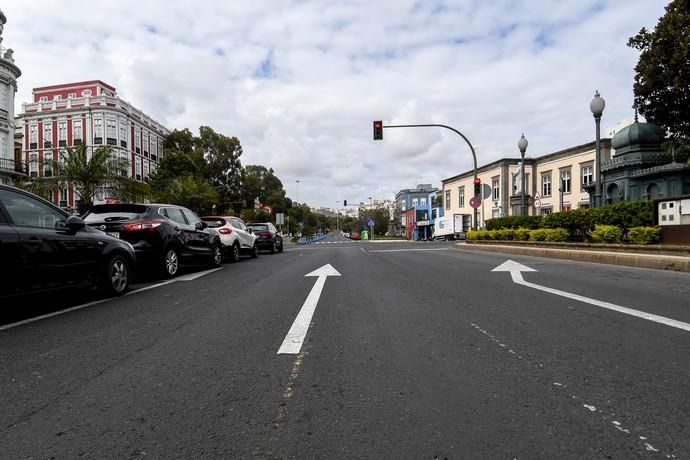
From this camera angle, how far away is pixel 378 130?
2231 centimetres

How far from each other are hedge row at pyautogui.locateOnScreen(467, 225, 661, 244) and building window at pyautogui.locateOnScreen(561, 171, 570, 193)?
19.6 m

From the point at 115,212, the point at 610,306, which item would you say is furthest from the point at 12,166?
the point at 610,306

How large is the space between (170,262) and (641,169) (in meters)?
22.1

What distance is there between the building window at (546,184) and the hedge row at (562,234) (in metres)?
21.1

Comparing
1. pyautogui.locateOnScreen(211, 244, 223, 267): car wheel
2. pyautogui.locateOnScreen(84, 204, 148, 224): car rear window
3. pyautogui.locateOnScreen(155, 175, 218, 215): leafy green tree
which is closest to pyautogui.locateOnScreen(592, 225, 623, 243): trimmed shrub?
pyautogui.locateOnScreen(211, 244, 223, 267): car wheel

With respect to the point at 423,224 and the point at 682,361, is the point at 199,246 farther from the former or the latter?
the point at 423,224

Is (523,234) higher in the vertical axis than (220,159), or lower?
lower

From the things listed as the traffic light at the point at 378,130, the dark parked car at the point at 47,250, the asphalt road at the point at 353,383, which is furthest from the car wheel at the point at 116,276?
the traffic light at the point at 378,130

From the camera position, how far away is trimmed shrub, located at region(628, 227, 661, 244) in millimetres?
10969

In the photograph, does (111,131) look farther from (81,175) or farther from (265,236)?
(265,236)

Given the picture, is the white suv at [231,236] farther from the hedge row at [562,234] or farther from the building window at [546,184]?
the building window at [546,184]

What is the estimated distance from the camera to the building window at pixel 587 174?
33.8 metres

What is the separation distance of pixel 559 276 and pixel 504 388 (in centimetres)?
639

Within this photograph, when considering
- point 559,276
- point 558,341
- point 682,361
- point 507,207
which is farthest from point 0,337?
point 507,207
